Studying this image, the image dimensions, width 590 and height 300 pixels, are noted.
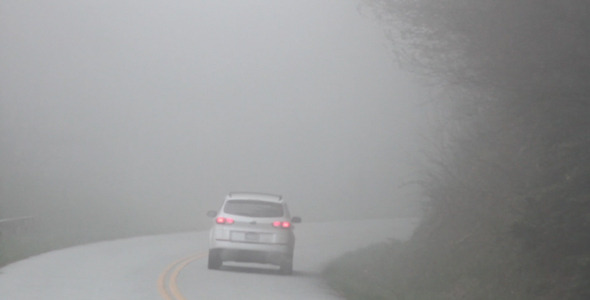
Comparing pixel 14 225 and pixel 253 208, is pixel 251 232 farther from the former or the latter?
pixel 14 225

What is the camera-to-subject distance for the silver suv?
21547 millimetres

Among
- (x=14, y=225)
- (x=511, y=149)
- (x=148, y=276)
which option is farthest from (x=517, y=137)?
(x=14, y=225)

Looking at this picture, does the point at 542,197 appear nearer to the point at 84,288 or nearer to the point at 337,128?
the point at 84,288

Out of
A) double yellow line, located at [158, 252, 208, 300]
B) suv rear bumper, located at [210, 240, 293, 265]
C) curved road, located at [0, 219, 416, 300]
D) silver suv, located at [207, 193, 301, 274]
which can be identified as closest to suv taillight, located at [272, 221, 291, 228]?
silver suv, located at [207, 193, 301, 274]

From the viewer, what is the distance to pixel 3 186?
47.1 metres

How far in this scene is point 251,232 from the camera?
21.6 meters

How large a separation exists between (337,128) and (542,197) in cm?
8823

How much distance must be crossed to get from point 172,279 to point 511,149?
6900mm

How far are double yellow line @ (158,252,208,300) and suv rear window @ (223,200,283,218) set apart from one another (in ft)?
5.70

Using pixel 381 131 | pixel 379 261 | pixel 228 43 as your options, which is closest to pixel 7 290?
pixel 379 261

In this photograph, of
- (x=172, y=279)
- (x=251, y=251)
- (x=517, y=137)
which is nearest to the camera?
(x=517, y=137)

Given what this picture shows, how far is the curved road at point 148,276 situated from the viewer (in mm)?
16781

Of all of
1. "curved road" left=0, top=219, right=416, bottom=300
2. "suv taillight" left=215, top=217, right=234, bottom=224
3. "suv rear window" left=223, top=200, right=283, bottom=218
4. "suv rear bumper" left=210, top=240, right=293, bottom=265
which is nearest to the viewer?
"curved road" left=0, top=219, right=416, bottom=300

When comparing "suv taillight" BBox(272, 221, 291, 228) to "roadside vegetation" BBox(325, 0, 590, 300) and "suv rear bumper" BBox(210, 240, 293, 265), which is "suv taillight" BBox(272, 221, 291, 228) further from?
"roadside vegetation" BBox(325, 0, 590, 300)
